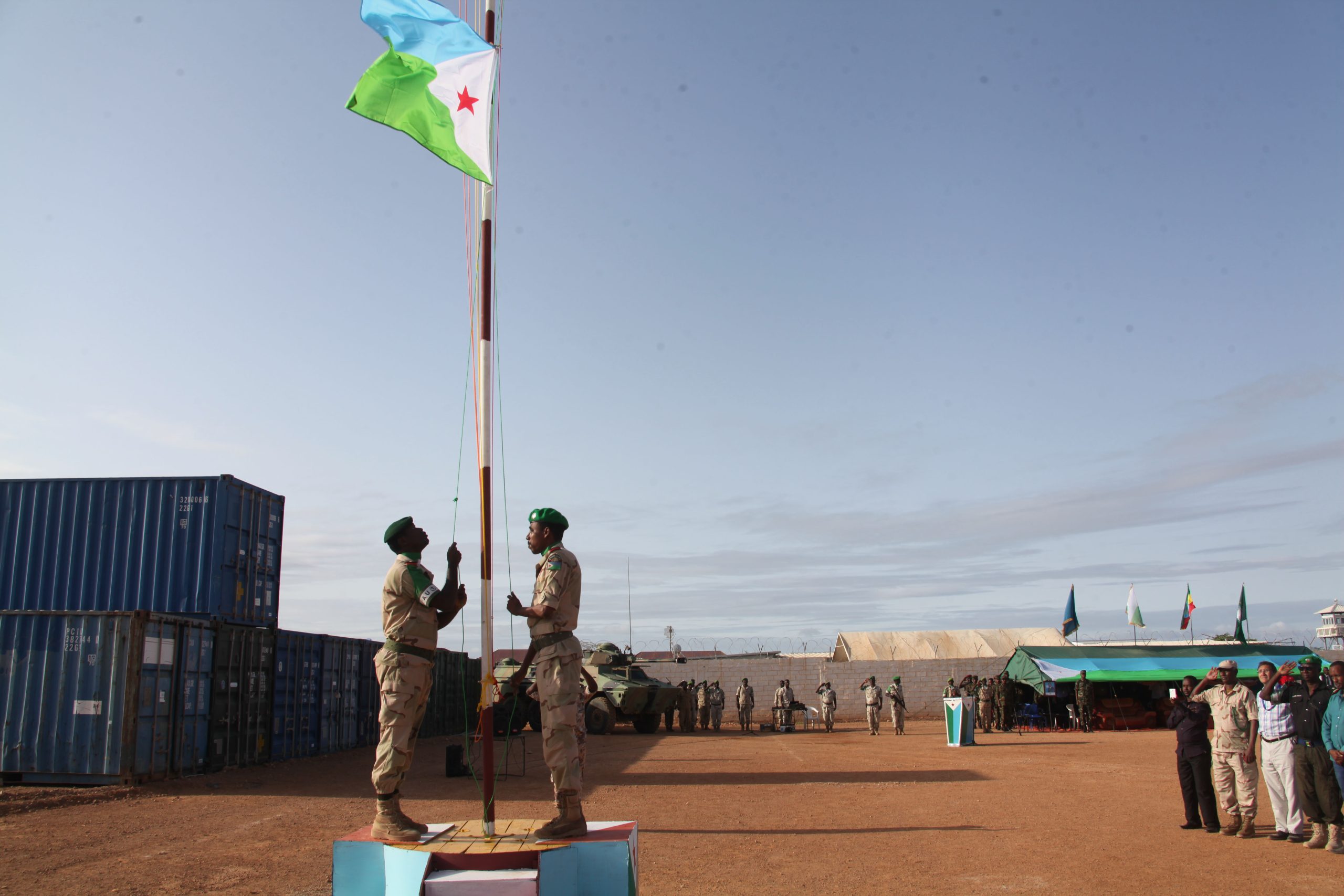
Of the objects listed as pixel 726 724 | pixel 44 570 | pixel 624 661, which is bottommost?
pixel 726 724

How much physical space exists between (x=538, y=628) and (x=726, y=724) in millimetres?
27715

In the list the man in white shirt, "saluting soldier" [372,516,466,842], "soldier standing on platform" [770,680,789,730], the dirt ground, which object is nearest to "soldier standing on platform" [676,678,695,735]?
"soldier standing on platform" [770,680,789,730]

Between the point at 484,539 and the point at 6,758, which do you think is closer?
the point at 484,539

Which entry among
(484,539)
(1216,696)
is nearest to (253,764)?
(484,539)

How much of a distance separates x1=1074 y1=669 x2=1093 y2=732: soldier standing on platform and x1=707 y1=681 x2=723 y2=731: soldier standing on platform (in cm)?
1017

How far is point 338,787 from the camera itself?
1196 centimetres

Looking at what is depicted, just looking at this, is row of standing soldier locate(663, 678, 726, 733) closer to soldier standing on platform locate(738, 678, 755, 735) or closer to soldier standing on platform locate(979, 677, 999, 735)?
soldier standing on platform locate(738, 678, 755, 735)

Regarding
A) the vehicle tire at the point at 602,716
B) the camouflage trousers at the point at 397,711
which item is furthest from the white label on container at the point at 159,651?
the vehicle tire at the point at 602,716

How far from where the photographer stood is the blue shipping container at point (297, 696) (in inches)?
601

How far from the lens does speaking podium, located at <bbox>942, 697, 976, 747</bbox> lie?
19.5 meters

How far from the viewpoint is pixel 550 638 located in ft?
17.5

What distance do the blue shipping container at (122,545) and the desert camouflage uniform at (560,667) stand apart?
33.4 ft

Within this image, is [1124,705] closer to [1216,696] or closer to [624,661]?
[624,661]

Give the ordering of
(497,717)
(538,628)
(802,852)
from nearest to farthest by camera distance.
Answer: (538,628)
(802,852)
(497,717)
